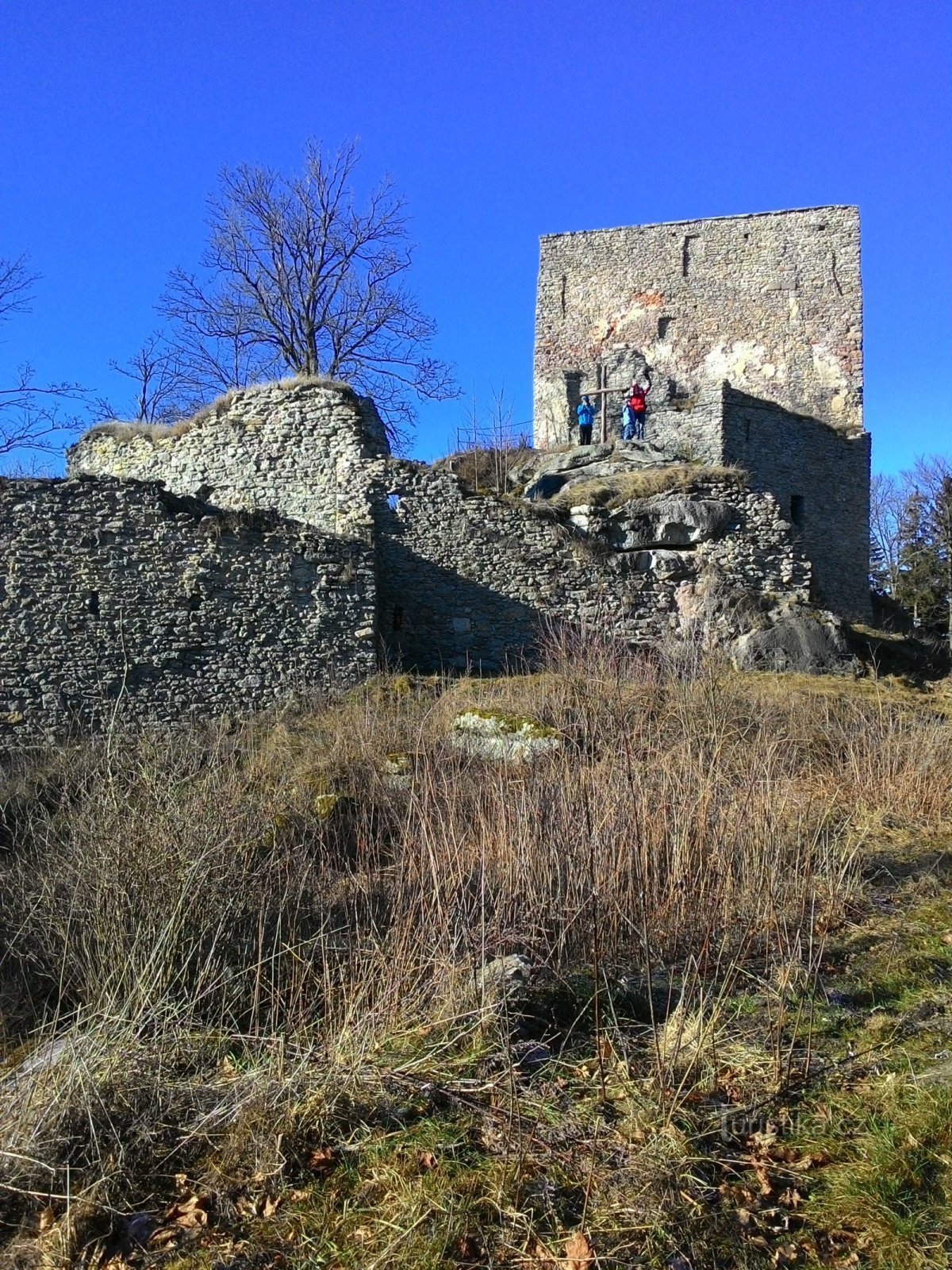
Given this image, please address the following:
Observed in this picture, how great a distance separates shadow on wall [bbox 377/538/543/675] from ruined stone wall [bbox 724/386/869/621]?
8.08 metres

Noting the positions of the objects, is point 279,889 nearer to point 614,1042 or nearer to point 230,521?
point 614,1042

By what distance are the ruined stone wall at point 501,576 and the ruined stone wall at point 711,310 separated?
8.72 m

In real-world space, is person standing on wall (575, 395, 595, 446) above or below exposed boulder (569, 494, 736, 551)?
above

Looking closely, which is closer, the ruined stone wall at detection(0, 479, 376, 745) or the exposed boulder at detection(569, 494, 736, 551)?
the ruined stone wall at detection(0, 479, 376, 745)

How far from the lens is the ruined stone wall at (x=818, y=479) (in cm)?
2058

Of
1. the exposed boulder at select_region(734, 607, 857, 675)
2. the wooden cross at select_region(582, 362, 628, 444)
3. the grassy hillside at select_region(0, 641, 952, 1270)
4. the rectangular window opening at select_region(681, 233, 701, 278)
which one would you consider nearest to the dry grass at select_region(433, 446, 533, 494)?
the wooden cross at select_region(582, 362, 628, 444)

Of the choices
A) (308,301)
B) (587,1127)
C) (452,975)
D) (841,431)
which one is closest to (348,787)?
(452,975)

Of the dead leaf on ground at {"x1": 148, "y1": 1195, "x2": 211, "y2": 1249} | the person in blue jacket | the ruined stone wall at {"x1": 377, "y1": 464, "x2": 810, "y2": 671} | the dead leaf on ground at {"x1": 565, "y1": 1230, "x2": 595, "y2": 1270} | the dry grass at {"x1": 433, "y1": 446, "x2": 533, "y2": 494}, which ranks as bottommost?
the dead leaf on ground at {"x1": 148, "y1": 1195, "x2": 211, "y2": 1249}

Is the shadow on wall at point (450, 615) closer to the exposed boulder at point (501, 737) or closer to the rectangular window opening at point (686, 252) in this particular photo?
the exposed boulder at point (501, 737)

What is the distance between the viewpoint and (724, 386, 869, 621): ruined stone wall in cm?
2058

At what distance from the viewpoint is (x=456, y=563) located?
1449cm

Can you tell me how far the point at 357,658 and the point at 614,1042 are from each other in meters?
9.15

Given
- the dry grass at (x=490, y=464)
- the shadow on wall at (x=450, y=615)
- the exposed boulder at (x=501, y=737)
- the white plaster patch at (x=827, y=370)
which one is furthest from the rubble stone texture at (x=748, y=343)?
the exposed boulder at (x=501, y=737)

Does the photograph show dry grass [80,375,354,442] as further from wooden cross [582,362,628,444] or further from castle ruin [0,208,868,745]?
wooden cross [582,362,628,444]
